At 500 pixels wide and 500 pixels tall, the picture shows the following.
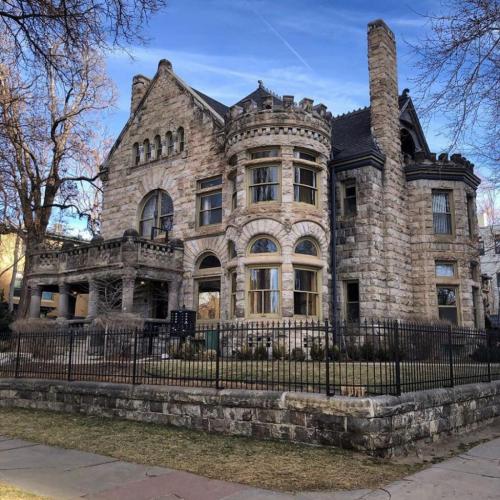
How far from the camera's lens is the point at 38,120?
20.9 metres

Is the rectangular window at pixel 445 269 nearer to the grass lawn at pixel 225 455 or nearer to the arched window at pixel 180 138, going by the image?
the arched window at pixel 180 138

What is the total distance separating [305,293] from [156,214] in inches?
371

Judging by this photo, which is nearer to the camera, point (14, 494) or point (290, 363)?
point (14, 494)

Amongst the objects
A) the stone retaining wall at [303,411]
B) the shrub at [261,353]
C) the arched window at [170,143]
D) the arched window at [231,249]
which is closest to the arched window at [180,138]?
the arched window at [170,143]

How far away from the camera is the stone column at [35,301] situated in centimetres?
2427

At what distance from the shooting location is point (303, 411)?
27.4ft

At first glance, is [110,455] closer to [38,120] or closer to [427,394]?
[427,394]

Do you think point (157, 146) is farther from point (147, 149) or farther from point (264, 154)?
point (264, 154)

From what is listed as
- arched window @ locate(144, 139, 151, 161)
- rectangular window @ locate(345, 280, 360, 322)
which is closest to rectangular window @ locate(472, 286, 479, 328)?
rectangular window @ locate(345, 280, 360, 322)

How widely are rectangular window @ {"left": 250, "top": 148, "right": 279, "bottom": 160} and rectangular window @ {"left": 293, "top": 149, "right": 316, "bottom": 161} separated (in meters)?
0.75

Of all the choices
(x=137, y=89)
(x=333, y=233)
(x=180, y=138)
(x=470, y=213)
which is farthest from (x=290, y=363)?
(x=137, y=89)

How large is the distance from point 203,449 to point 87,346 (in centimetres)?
711

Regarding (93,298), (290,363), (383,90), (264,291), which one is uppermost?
(383,90)

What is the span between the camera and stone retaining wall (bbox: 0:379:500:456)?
25.5ft
